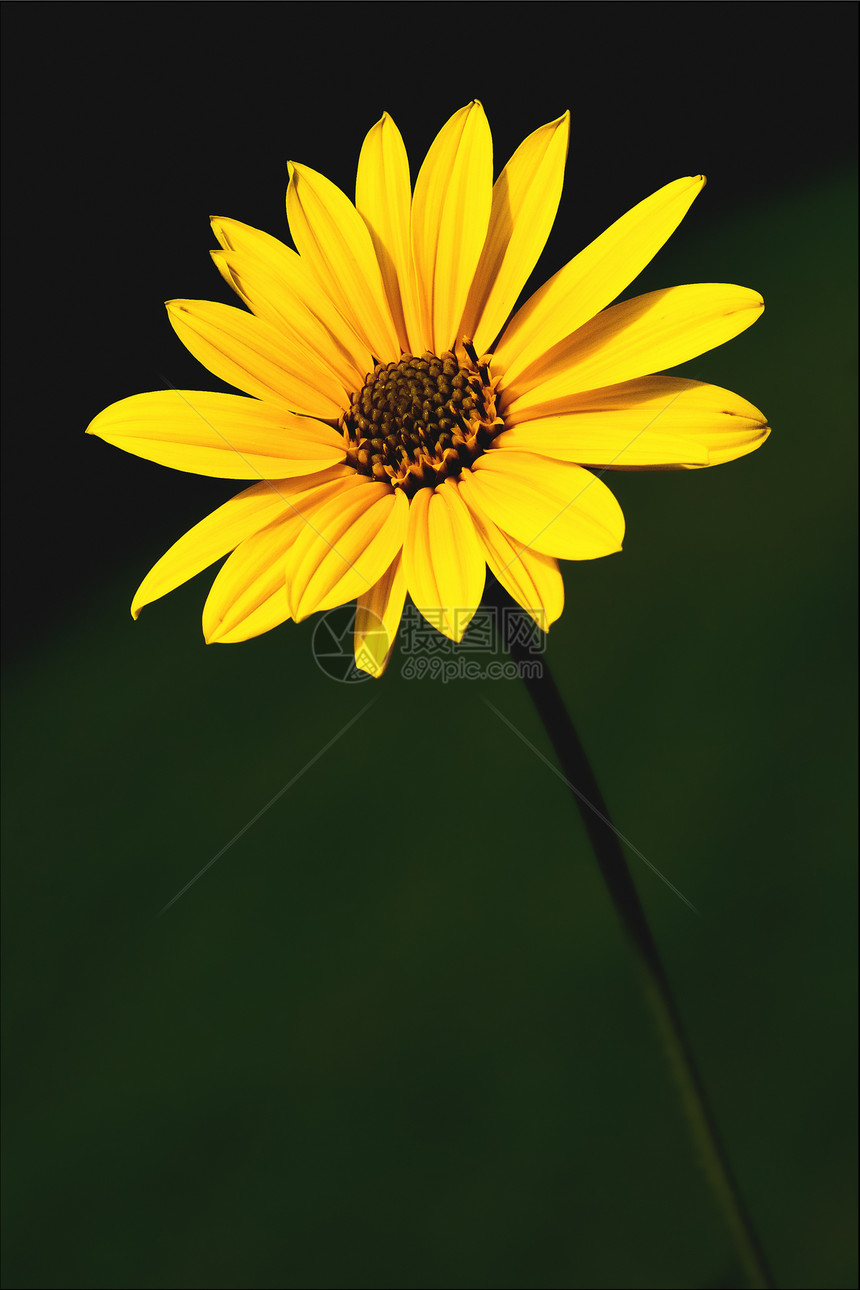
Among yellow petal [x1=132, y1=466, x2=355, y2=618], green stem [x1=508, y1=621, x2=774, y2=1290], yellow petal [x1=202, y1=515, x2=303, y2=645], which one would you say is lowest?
green stem [x1=508, y1=621, x2=774, y2=1290]

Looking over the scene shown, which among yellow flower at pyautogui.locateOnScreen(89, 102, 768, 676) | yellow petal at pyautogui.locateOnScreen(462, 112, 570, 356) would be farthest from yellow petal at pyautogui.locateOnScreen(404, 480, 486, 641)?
yellow petal at pyautogui.locateOnScreen(462, 112, 570, 356)

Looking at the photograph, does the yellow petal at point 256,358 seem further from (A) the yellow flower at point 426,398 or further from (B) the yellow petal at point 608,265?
(B) the yellow petal at point 608,265

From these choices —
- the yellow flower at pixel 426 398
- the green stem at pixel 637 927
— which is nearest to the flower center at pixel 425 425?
the yellow flower at pixel 426 398

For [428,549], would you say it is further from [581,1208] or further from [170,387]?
[581,1208]

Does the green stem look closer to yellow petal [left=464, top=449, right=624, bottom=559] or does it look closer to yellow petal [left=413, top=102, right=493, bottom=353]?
yellow petal [left=464, top=449, right=624, bottom=559]

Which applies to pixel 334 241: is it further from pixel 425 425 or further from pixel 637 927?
pixel 637 927

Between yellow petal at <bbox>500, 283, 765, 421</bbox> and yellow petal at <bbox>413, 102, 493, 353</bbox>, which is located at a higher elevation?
yellow petal at <bbox>413, 102, 493, 353</bbox>
